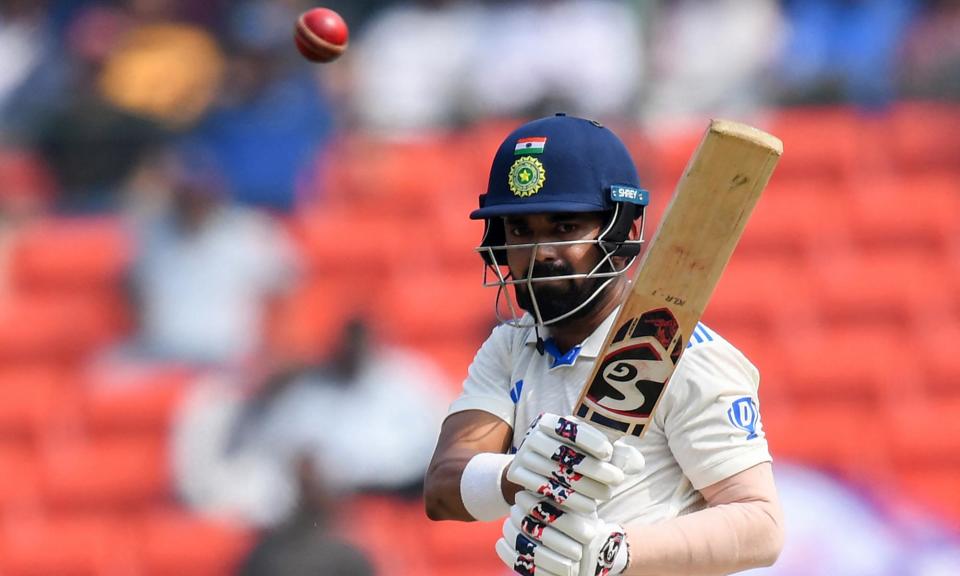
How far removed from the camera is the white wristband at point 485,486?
2.19 metres

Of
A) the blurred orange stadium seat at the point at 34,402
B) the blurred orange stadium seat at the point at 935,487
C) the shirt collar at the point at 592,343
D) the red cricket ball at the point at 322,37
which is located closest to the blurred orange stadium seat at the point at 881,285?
the blurred orange stadium seat at the point at 935,487

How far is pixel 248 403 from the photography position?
19.5 feet

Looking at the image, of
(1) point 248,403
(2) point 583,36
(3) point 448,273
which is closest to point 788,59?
(2) point 583,36

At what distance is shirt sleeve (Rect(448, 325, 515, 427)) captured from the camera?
7.83 ft

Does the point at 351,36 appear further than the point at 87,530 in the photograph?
Yes

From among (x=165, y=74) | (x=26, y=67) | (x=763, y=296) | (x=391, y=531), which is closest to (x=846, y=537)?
(x=763, y=296)

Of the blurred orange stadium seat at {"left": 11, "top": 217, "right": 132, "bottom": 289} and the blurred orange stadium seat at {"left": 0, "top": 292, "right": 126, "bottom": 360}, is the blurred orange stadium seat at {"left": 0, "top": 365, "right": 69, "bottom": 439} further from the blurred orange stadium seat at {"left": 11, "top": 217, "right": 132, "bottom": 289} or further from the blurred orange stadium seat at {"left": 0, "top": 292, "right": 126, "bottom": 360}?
the blurred orange stadium seat at {"left": 11, "top": 217, "right": 132, "bottom": 289}

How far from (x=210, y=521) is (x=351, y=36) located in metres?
2.33

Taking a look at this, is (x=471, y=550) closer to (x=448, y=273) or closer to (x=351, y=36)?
(x=448, y=273)

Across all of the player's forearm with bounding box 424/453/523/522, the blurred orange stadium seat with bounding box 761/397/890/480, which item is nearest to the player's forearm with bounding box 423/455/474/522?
the player's forearm with bounding box 424/453/523/522

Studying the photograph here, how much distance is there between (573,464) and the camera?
79.3 inches

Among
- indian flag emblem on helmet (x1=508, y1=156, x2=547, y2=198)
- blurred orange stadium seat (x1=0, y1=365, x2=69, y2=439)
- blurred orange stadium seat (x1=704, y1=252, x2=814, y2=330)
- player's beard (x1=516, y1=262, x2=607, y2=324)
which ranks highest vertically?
indian flag emblem on helmet (x1=508, y1=156, x2=547, y2=198)

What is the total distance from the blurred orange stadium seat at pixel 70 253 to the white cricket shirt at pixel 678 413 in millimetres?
4684

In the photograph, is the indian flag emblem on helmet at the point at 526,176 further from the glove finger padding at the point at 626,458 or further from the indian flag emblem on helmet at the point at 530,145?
the glove finger padding at the point at 626,458
